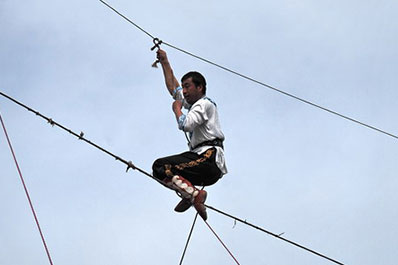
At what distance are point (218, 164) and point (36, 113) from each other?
156 cm

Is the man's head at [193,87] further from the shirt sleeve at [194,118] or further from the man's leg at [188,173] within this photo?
the man's leg at [188,173]

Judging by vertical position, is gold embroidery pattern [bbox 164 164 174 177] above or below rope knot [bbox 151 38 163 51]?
below

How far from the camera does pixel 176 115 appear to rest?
5676mm

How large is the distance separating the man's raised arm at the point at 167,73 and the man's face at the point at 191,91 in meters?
0.39

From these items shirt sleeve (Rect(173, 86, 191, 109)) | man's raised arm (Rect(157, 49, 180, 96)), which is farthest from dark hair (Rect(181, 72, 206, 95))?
man's raised arm (Rect(157, 49, 180, 96))

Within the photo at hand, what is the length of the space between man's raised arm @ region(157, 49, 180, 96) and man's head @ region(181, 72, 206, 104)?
0.37 m

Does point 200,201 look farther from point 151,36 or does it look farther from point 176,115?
point 151,36

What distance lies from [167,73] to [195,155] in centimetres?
97

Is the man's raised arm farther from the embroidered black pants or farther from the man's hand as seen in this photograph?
the embroidered black pants

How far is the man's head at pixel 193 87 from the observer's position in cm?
596

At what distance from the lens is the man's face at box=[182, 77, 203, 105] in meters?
5.96

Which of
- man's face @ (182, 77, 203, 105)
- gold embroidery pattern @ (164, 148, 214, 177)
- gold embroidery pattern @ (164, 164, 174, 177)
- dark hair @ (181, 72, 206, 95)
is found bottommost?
gold embroidery pattern @ (164, 164, 174, 177)

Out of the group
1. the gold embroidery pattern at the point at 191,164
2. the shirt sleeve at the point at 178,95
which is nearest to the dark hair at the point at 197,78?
the shirt sleeve at the point at 178,95

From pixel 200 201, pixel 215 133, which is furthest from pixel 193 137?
pixel 200 201
